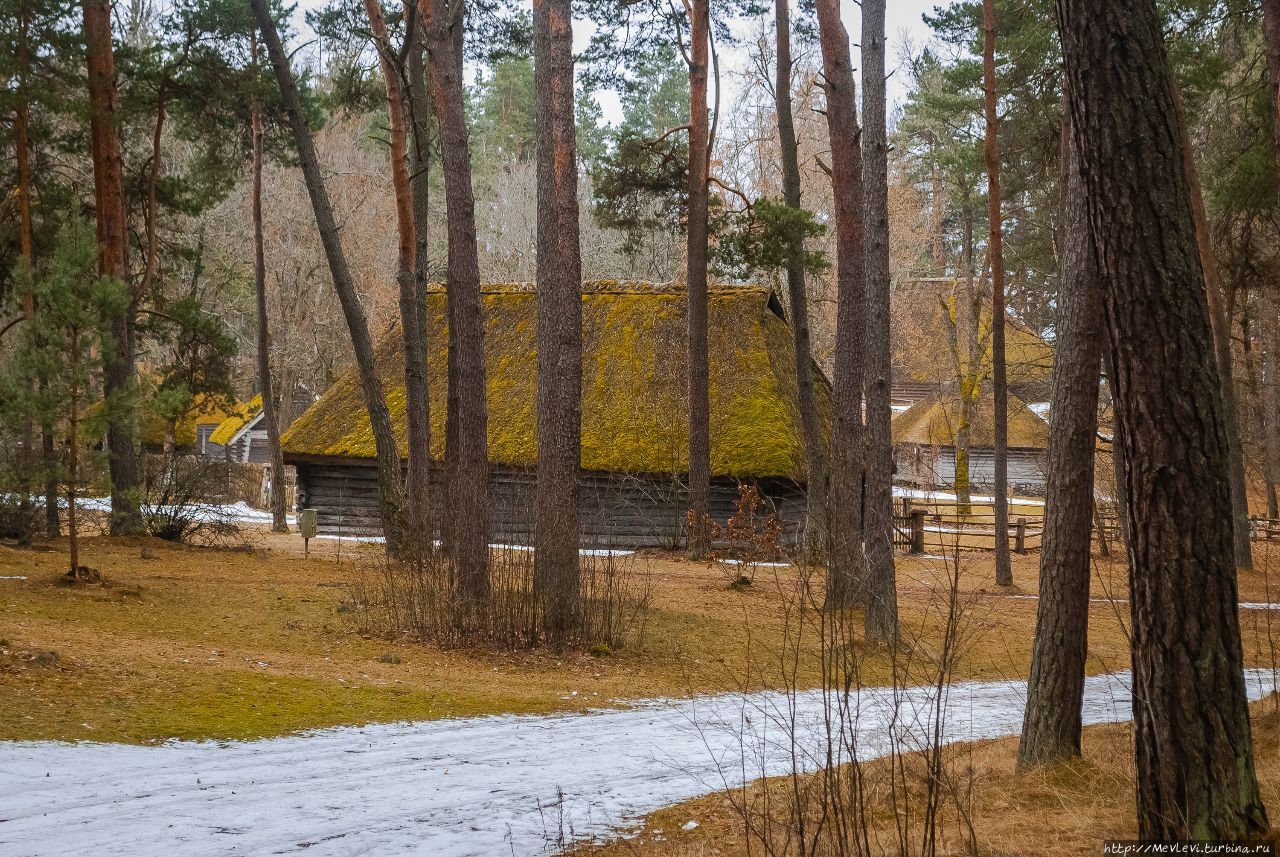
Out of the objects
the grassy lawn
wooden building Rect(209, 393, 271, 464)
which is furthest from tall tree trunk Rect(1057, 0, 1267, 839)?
wooden building Rect(209, 393, 271, 464)

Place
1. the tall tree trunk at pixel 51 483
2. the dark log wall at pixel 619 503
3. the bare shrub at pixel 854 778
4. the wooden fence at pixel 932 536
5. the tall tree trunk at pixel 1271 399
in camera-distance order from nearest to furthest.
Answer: the bare shrub at pixel 854 778, the tall tree trunk at pixel 51 483, the dark log wall at pixel 619 503, the wooden fence at pixel 932 536, the tall tree trunk at pixel 1271 399

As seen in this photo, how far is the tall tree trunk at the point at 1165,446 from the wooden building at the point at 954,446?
34.0m

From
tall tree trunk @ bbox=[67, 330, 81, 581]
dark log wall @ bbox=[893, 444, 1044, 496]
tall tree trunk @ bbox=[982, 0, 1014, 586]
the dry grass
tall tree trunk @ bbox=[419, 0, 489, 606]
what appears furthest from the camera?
dark log wall @ bbox=[893, 444, 1044, 496]

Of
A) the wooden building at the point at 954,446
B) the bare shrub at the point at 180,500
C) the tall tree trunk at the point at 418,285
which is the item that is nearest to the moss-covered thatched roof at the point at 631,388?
the tall tree trunk at the point at 418,285

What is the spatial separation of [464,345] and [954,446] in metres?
31.9

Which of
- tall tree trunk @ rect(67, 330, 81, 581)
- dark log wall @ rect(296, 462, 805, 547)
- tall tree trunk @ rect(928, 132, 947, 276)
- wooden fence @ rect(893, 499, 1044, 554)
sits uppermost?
tall tree trunk @ rect(928, 132, 947, 276)

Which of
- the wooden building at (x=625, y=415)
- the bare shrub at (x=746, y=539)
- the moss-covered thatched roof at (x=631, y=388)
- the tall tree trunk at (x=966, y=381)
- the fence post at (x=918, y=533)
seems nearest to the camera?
the bare shrub at (x=746, y=539)

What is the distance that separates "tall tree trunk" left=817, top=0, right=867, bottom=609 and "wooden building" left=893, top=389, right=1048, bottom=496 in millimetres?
25070

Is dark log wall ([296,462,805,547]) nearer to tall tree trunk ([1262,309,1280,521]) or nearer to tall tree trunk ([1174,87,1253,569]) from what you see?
tall tree trunk ([1174,87,1253,569])

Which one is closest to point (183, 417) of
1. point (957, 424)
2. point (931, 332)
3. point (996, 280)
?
point (996, 280)

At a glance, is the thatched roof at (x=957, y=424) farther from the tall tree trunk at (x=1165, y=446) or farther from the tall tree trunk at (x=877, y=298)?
the tall tree trunk at (x=1165, y=446)

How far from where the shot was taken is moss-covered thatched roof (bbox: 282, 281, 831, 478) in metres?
21.3

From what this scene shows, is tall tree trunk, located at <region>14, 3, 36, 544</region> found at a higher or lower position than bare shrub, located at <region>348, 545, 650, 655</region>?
higher

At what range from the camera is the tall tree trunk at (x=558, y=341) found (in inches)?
417
